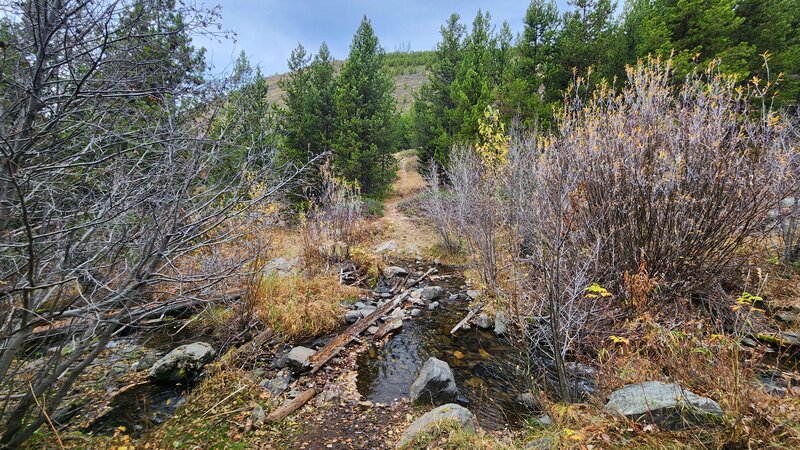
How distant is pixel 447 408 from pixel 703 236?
382 centimetres

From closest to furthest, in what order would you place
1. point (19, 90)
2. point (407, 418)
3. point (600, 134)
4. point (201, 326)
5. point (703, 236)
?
point (19, 90)
point (407, 418)
point (703, 236)
point (600, 134)
point (201, 326)

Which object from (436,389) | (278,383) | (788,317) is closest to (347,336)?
(278,383)

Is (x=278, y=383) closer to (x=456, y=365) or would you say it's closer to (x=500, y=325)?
(x=456, y=365)

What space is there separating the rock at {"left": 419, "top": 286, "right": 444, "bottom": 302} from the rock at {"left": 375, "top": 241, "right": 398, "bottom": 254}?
12.1ft

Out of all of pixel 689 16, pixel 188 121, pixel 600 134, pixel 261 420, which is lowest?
pixel 261 420

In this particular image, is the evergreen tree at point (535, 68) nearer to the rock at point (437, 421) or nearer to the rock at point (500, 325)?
the rock at point (500, 325)

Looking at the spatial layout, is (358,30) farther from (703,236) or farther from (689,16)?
(703,236)

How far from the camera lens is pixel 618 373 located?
3.25 metres

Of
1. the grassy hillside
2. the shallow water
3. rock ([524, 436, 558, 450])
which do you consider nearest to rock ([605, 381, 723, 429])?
rock ([524, 436, 558, 450])

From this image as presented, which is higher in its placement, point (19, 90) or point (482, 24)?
point (482, 24)

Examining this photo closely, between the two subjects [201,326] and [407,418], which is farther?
[201,326]

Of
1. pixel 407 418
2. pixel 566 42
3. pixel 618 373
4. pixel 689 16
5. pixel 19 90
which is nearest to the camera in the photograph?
pixel 19 90

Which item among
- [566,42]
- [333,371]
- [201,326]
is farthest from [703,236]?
[566,42]

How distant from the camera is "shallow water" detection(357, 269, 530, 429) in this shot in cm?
388
